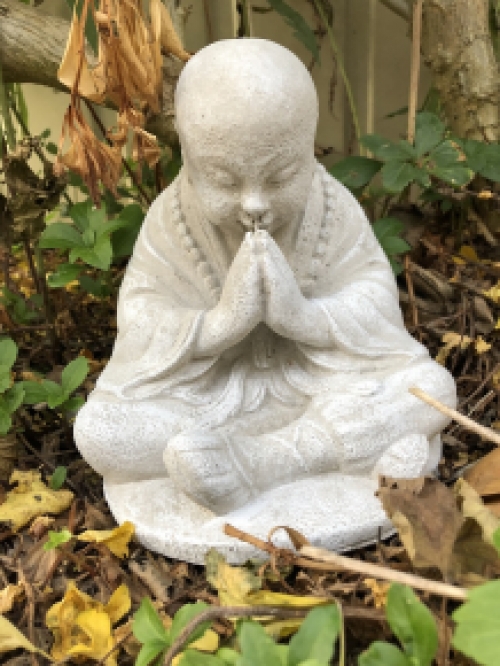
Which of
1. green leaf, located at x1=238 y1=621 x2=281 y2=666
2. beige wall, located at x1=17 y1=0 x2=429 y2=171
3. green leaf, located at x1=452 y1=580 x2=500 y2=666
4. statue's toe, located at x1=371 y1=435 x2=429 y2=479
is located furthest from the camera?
beige wall, located at x1=17 y1=0 x2=429 y2=171

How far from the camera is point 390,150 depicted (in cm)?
210

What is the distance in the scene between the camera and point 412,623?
2.93ft

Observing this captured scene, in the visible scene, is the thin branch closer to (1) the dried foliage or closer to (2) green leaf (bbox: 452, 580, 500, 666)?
(1) the dried foliage

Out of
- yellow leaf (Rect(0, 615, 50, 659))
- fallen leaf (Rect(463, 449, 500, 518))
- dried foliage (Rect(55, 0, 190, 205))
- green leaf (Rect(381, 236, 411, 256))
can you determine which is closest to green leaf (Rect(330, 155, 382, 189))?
green leaf (Rect(381, 236, 411, 256))

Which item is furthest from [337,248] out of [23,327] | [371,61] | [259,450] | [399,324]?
[371,61]

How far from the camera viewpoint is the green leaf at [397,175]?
200cm

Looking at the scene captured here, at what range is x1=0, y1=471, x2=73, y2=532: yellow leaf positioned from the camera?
5.33 ft

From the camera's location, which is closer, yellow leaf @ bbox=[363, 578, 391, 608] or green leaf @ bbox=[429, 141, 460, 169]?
yellow leaf @ bbox=[363, 578, 391, 608]

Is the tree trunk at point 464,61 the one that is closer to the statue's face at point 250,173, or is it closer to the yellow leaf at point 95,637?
the statue's face at point 250,173

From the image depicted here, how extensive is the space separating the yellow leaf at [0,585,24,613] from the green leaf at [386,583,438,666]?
840 millimetres

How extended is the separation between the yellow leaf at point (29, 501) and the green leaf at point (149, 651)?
0.69 m

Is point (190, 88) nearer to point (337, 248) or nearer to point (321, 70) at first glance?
point (337, 248)

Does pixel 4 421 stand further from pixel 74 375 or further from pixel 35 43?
pixel 35 43

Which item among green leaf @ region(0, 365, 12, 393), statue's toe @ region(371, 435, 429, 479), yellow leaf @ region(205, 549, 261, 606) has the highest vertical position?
green leaf @ region(0, 365, 12, 393)
